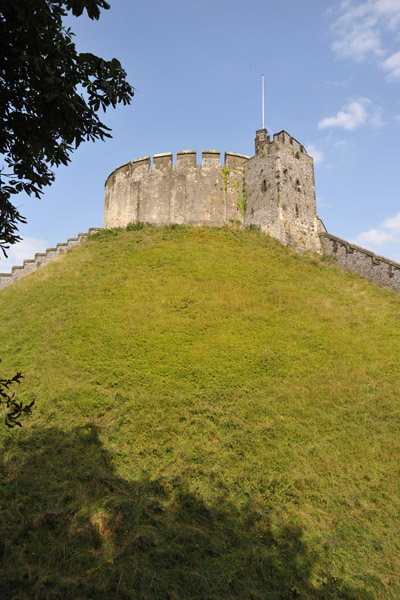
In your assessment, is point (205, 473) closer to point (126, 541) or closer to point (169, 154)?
point (126, 541)

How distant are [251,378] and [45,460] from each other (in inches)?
280

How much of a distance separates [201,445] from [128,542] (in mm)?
3363

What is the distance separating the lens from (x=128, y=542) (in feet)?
23.4

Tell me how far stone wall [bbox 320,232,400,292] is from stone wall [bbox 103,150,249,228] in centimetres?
783

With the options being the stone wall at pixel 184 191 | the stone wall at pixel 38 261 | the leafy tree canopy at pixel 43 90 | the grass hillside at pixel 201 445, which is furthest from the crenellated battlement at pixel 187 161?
the leafy tree canopy at pixel 43 90

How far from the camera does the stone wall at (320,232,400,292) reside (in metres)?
22.8

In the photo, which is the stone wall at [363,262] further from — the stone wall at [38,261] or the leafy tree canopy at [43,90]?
the leafy tree canopy at [43,90]

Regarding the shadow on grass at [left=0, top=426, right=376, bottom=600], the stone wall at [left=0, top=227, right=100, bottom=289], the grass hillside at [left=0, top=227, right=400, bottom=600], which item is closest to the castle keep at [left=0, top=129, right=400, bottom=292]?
the stone wall at [left=0, top=227, right=100, bottom=289]

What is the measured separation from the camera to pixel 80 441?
9.98 meters

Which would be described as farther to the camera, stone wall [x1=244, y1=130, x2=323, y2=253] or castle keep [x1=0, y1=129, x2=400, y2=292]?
castle keep [x1=0, y1=129, x2=400, y2=292]

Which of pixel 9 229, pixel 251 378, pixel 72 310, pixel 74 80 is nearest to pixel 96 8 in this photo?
pixel 74 80

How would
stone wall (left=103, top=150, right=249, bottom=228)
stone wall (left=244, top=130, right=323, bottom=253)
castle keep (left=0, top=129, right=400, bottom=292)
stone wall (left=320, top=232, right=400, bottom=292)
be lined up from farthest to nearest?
stone wall (left=103, top=150, right=249, bottom=228) < castle keep (left=0, top=129, right=400, bottom=292) < stone wall (left=244, top=130, right=323, bottom=253) < stone wall (left=320, top=232, right=400, bottom=292)

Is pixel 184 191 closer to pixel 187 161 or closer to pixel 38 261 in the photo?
pixel 187 161

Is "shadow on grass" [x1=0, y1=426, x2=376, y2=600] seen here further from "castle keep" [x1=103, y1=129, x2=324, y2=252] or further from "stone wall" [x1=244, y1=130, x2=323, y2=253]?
"castle keep" [x1=103, y1=129, x2=324, y2=252]
